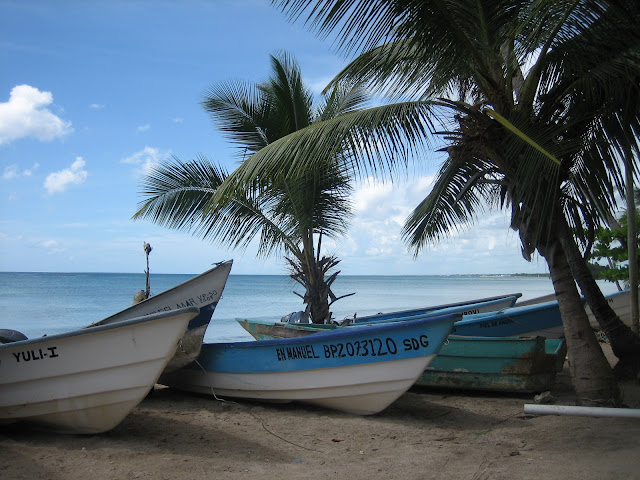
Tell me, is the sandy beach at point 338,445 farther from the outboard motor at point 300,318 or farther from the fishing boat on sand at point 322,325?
the outboard motor at point 300,318

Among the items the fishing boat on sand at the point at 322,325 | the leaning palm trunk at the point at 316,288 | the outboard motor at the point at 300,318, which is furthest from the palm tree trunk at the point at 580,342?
the outboard motor at the point at 300,318

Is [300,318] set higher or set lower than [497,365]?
higher

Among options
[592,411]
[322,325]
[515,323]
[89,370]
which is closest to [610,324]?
[515,323]

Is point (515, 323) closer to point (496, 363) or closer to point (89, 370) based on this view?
point (496, 363)

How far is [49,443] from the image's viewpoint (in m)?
5.00

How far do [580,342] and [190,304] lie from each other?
14.9ft

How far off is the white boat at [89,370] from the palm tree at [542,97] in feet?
10.1

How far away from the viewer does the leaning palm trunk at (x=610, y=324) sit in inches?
244

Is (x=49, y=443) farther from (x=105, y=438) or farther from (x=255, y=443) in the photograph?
(x=255, y=443)

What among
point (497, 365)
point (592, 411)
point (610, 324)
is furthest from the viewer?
point (497, 365)

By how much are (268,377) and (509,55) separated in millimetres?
4192

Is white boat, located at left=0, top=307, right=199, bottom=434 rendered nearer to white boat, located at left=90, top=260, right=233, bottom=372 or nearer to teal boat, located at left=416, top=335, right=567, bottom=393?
white boat, located at left=90, top=260, right=233, bottom=372

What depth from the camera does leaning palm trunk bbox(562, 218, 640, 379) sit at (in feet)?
20.3

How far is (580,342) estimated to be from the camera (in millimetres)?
5340
